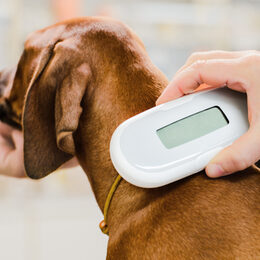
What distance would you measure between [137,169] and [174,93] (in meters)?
0.15

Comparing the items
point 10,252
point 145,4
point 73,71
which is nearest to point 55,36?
point 73,71

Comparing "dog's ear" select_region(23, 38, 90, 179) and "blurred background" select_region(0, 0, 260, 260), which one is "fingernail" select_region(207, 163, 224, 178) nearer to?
"dog's ear" select_region(23, 38, 90, 179)

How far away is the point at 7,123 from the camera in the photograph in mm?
917

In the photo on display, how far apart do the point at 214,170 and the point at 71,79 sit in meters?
0.28

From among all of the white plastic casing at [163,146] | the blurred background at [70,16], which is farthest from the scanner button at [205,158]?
the blurred background at [70,16]

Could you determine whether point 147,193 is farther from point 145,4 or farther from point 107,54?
point 145,4

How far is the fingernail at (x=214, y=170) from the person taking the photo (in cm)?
60

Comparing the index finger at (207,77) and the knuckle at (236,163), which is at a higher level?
the index finger at (207,77)

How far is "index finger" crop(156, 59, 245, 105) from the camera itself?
0.62 m

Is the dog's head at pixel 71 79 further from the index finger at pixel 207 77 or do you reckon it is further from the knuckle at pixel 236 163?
the knuckle at pixel 236 163

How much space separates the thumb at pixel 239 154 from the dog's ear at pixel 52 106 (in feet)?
0.76

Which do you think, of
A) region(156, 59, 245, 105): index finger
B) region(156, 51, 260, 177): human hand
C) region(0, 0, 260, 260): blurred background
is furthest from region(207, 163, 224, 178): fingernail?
region(0, 0, 260, 260): blurred background

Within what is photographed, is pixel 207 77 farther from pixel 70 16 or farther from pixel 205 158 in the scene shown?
pixel 70 16

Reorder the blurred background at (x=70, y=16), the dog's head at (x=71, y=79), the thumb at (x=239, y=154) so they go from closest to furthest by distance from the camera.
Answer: the thumb at (x=239, y=154)
the dog's head at (x=71, y=79)
the blurred background at (x=70, y=16)
